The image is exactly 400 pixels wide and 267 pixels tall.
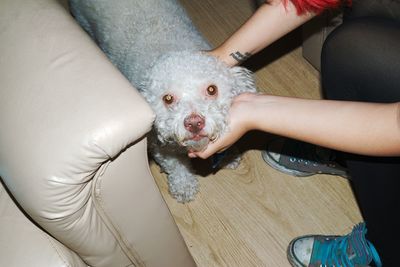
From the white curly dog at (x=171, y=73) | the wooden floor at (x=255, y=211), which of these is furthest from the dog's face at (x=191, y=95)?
the wooden floor at (x=255, y=211)

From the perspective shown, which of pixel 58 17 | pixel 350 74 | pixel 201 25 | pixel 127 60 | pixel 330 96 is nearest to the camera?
pixel 58 17

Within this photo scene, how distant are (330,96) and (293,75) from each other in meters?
0.58

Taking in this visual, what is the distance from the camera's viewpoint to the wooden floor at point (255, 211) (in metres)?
1.15

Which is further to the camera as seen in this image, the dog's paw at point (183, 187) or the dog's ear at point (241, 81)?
the dog's paw at point (183, 187)

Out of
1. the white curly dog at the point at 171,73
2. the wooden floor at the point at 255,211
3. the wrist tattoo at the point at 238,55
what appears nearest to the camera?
the white curly dog at the point at 171,73

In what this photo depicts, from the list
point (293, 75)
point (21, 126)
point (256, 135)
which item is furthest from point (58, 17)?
point (293, 75)

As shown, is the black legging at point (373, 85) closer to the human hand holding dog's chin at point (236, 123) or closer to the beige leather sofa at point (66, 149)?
the human hand holding dog's chin at point (236, 123)

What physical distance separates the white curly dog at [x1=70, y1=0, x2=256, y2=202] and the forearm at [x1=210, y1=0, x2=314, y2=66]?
5cm

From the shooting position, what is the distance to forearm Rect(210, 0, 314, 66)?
3.05 ft

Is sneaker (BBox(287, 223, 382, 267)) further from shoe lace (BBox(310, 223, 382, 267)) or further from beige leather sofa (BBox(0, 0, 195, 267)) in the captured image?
beige leather sofa (BBox(0, 0, 195, 267))

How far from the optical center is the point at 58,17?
74 centimetres

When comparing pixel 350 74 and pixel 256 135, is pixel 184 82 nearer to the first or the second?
pixel 350 74

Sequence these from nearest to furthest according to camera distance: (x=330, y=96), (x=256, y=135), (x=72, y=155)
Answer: (x=72, y=155) < (x=330, y=96) < (x=256, y=135)

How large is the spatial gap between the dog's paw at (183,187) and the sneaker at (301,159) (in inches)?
10.4
